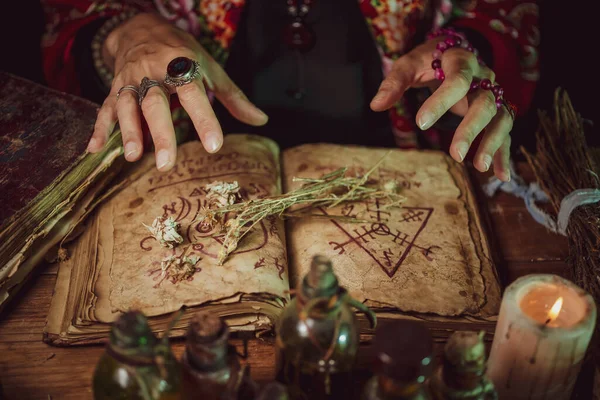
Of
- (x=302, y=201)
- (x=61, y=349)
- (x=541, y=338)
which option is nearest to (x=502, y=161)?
(x=302, y=201)

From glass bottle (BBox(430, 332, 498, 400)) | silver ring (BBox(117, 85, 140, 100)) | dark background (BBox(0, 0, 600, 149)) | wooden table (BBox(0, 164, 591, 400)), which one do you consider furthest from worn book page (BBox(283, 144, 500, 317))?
dark background (BBox(0, 0, 600, 149))

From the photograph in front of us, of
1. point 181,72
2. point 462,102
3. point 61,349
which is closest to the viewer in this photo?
point 61,349

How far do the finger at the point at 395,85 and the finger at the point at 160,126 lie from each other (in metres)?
0.50

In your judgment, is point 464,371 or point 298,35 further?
point 298,35

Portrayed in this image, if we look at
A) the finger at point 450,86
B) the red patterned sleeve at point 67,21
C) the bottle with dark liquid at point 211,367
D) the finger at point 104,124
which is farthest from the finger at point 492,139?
the red patterned sleeve at point 67,21

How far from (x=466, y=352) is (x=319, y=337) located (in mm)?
213

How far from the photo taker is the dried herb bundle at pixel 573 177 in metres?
1.20

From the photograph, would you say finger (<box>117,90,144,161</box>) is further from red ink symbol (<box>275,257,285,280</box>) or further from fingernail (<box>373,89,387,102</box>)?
fingernail (<box>373,89,387,102</box>)

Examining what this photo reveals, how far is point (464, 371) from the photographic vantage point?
792mm

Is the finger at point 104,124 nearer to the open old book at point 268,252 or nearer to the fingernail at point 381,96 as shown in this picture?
the open old book at point 268,252

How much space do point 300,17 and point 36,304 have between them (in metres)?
1.26

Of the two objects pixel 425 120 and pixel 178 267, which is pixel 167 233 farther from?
pixel 425 120

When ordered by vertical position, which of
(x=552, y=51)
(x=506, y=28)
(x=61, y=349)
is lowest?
(x=552, y=51)

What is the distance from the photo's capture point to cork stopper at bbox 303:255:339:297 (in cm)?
77
